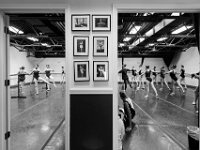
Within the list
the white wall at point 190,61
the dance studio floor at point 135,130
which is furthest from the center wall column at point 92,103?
the white wall at point 190,61

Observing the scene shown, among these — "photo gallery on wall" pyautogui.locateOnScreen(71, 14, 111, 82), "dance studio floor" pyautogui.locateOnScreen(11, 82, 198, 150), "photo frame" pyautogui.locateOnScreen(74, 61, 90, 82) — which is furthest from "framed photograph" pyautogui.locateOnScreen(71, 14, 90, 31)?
"dance studio floor" pyautogui.locateOnScreen(11, 82, 198, 150)

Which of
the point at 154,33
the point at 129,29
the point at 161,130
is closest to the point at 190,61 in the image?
the point at 154,33

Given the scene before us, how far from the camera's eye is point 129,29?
6703mm

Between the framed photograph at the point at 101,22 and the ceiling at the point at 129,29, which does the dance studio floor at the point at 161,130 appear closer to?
the framed photograph at the point at 101,22

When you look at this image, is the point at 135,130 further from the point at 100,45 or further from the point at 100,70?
the point at 100,45

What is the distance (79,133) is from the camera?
2336 millimetres

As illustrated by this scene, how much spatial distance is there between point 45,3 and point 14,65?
39.2 ft

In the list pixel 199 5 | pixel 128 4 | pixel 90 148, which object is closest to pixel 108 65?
pixel 128 4

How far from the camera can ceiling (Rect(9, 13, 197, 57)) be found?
360 cm

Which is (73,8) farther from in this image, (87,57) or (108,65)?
(108,65)

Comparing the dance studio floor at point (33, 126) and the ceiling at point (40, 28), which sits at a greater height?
the ceiling at point (40, 28)

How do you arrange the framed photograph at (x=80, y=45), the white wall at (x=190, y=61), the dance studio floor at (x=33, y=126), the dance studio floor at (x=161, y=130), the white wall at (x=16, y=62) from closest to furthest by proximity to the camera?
the framed photograph at (x=80, y=45)
the dance studio floor at (x=161, y=130)
the dance studio floor at (x=33, y=126)
the white wall at (x=190, y=61)
the white wall at (x=16, y=62)

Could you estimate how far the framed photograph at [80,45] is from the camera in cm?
232

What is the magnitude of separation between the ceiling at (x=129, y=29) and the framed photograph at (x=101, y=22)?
123cm
